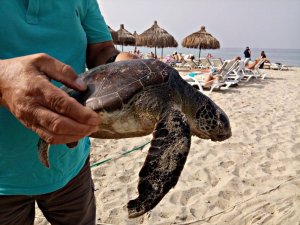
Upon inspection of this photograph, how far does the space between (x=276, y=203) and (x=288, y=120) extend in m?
3.40

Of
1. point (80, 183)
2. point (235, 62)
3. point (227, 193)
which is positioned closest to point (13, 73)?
point (80, 183)

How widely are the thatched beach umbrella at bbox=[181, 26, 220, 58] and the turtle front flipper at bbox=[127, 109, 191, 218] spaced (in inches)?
767

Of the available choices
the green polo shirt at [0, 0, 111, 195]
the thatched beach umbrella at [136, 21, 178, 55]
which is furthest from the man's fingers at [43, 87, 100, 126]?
the thatched beach umbrella at [136, 21, 178, 55]

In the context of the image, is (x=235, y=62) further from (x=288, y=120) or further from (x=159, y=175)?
(x=159, y=175)

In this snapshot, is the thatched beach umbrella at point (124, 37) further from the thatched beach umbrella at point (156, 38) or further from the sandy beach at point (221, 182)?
the sandy beach at point (221, 182)

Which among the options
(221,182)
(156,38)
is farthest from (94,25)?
(156,38)

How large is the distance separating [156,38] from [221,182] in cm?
1783

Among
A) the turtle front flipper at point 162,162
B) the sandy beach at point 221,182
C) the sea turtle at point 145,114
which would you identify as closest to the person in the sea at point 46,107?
the sea turtle at point 145,114

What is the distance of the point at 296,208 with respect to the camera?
252 cm

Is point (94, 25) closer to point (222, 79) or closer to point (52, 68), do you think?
point (52, 68)

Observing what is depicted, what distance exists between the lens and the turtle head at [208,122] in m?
1.58

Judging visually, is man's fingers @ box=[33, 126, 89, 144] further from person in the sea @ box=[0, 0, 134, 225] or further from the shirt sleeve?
the shirt sleeve

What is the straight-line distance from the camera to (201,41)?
19891 mm

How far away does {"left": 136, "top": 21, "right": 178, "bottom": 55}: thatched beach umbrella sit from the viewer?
65.1 feet
